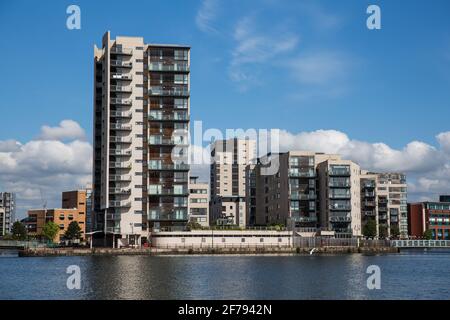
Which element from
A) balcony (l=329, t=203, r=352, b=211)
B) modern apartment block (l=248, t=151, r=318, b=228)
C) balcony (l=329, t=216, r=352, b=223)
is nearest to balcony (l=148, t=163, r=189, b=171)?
modern apartment block (l=248, t=151, r=318, b=228)

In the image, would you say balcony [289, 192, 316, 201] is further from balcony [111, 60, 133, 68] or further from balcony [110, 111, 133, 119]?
balcony [111, 60, 133, 68]

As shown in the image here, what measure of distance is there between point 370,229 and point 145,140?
249ft

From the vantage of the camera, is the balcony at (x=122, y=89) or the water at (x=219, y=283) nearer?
the water at (x=219, y=283)

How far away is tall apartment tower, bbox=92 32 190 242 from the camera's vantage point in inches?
6270

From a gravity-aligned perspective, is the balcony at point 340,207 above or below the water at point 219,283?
above

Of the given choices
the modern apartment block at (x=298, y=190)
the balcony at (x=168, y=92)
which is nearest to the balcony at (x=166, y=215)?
the balcony at (x=168, y=92)

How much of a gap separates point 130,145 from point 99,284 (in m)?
87.8

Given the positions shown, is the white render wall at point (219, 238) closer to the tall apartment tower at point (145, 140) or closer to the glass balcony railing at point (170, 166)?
the tall apartment tower at point (145, 140)

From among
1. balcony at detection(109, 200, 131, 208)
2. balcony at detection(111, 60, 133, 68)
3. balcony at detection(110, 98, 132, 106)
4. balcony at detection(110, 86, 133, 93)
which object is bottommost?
balcony at detection(109, 200, 131, 208)

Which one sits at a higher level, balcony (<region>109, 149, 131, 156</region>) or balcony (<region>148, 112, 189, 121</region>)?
balcony (<region>148, 112, 189, 121</region>)

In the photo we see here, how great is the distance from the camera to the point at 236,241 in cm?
16425

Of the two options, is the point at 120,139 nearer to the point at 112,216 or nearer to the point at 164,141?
the point at 164,141

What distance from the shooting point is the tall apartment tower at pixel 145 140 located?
159 meters
